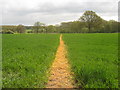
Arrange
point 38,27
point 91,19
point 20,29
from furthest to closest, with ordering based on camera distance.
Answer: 1. point 38,27
2. point 20,29
3. point 91,19

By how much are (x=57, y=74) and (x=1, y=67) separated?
2735 millimetres

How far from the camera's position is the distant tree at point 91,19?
7250 centimetres

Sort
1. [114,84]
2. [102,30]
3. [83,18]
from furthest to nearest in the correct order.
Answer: [102,30], [83,18], [114,84]

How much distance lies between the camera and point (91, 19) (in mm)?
73312

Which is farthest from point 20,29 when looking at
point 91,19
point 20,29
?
point 91,19

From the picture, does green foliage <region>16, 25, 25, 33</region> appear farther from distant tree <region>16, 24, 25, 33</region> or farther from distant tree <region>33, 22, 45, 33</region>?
distant tree <region>33, 22, 45, 33</region>

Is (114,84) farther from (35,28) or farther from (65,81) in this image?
(35,28)

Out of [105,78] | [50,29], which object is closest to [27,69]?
[105,78]

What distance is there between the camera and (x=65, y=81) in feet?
19.0

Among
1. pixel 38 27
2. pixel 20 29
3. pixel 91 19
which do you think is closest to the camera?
pixel 91 19

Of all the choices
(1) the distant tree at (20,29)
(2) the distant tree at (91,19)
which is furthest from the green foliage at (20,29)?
(2) the distant tree at (91,19)

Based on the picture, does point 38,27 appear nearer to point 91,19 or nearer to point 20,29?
point 20,29

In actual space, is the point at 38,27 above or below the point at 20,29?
above

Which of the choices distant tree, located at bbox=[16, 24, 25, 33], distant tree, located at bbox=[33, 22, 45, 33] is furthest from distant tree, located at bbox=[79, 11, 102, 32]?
distant tree, located at bbox=[16, 24, 25, 33]
